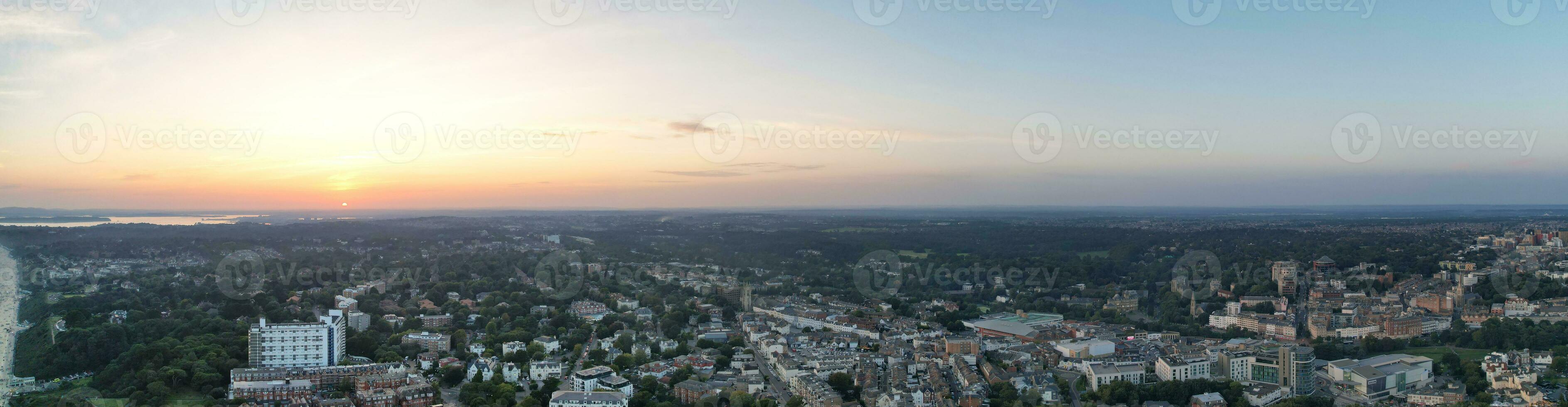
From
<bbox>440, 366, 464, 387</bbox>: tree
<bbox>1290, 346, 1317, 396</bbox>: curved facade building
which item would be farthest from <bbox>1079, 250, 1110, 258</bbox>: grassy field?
<bbox>440, 366, 464, 387</bbox>: tree

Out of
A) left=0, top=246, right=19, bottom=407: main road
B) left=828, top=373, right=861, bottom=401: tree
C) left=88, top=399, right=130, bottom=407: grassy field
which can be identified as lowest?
left=828, top=373, right=861, bottom=401: tree

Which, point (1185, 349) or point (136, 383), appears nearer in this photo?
point (136, 383)

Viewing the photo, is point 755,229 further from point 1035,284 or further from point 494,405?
point 494,405

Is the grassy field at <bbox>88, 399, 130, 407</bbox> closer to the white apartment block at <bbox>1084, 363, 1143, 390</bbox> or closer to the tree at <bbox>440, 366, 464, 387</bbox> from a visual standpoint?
Result: the tree at <bbox>440, 366, 464, 387</bbox>

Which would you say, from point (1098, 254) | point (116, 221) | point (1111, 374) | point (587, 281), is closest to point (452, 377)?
point (1111, 374)

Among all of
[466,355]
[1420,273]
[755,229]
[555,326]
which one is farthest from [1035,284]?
[755,229]

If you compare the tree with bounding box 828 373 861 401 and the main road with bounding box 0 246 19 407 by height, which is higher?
the main road with bounding box 0 246 19 407

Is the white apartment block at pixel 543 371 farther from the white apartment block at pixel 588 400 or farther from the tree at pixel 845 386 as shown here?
the tree at pixel 845 386
